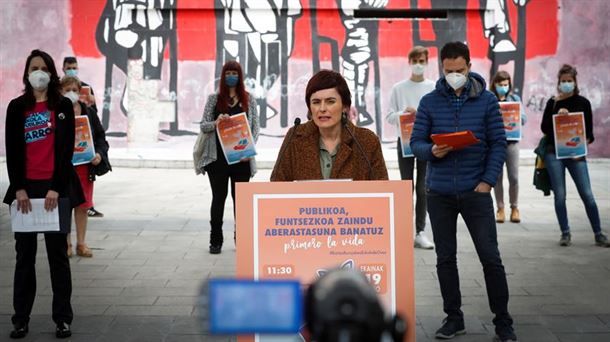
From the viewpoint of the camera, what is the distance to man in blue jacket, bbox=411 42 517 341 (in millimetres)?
5371

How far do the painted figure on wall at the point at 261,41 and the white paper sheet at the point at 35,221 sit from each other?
49.7 ft

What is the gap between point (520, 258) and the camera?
8375mm

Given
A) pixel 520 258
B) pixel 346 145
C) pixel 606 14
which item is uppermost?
pixel 606 14

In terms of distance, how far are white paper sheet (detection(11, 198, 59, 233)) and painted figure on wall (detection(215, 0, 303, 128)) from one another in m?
15.1

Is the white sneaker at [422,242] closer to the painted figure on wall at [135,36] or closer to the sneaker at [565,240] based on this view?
the sneaker at [565,240]

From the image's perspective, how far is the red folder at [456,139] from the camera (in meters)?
5.11

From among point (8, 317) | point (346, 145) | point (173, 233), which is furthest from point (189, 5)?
point (346, 145)

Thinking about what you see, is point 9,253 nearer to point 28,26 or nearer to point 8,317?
point 8,317

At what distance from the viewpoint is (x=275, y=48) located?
20.7m

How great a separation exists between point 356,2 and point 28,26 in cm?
779

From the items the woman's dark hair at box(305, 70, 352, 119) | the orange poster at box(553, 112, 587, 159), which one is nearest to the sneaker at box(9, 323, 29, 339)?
the woman's dark hair at box(305, 70, 352, 119)

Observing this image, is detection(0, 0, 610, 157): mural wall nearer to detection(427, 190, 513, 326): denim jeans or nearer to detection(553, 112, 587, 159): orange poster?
detection(553, 112, 587, 159): orange poster

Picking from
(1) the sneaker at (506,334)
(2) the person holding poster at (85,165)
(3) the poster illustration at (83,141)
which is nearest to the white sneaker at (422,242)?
(2) the person holding poster at (85,165)

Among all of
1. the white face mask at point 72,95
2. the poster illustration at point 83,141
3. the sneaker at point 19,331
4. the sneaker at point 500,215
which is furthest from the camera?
the sneaker at point 500,215
